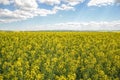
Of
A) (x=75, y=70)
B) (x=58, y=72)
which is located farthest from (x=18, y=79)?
(x=75, y=70)

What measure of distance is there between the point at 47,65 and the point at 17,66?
1.40m

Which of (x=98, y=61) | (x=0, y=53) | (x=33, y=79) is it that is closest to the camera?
(x=33, y=79)

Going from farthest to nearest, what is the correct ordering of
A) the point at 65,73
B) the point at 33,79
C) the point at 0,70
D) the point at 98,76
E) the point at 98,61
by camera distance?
the point at 98,61
the point at 0,70
the point at 65,73
the point at 98,76
the point at 33,79

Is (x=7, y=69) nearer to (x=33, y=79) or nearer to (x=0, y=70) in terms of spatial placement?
(x=0, y=70)

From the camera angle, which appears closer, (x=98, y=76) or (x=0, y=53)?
(x=98, y=76)

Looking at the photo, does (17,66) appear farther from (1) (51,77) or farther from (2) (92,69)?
(2) (92,69)

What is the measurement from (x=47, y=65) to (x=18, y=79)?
2027 mm

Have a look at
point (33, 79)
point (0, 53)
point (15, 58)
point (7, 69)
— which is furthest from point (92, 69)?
point (0, 53)

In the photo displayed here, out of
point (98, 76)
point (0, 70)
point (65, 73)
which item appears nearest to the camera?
point (98, 76)

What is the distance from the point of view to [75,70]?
35.4 ft

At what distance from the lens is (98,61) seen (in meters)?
12.6

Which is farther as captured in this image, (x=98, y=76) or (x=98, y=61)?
(x=98, y=61)

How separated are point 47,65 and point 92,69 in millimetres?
2044

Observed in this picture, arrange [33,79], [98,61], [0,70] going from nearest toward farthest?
[33,79], [0,70], [98,61]
